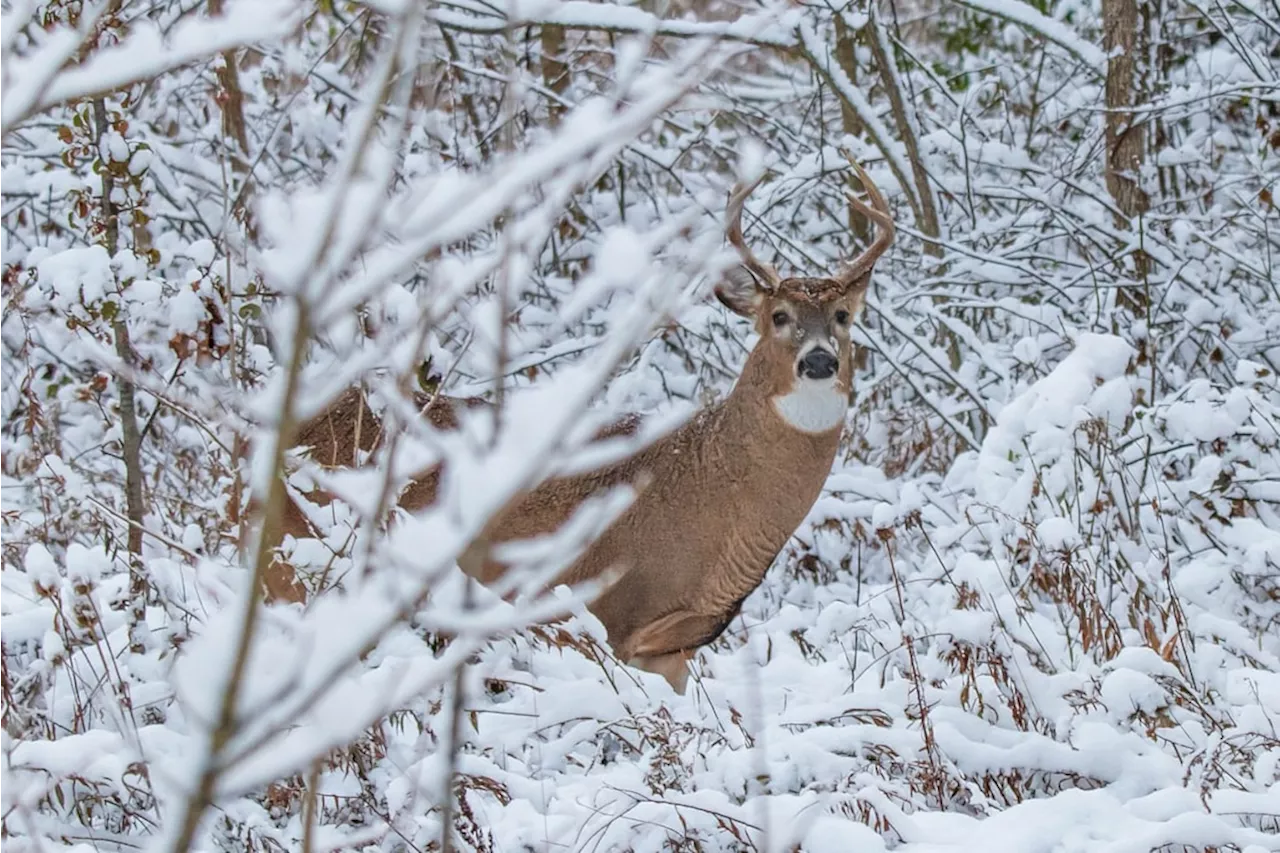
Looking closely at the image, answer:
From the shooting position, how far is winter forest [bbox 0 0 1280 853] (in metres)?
1.25

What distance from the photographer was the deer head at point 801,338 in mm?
5285

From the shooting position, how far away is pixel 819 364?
17.0 ft

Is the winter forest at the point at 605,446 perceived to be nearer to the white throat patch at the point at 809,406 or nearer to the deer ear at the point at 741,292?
the white throat patch at the point at 809,406

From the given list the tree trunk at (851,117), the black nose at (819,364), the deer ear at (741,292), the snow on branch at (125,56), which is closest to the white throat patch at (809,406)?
the black nose at (819,364)

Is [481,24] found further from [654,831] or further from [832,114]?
[654,831]

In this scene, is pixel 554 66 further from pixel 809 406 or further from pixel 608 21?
pixel 809 406

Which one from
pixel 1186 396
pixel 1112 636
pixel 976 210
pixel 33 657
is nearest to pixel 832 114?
pixel 976 210

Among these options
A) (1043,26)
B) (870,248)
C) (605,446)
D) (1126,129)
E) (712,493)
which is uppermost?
(1043,26)

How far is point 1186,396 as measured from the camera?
584 cm

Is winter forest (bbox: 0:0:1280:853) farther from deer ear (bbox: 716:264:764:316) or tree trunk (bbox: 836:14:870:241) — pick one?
deer ear (bbox: 716:264:764:316)

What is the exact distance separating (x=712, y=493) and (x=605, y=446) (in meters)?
4.03

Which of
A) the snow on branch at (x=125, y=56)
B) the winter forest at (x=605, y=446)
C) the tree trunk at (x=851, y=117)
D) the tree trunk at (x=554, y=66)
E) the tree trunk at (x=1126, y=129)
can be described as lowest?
the snow on branch at (x=125, y=56)

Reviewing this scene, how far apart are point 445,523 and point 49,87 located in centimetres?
50

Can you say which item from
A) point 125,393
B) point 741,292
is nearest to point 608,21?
point 741,292
